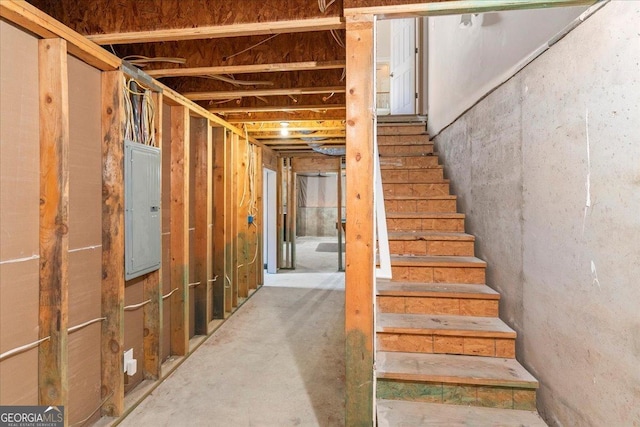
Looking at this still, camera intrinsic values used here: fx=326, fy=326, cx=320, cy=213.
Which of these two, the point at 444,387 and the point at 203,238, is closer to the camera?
the point at 444,387

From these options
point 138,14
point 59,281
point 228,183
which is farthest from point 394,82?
point 59,281

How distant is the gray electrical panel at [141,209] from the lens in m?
1.96

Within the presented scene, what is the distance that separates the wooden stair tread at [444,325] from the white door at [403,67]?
3.95 m

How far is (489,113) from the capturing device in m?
2.33

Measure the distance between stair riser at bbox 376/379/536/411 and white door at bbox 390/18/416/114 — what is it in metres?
4.41

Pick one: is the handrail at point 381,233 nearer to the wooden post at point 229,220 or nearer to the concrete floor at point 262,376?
the concrete floor at point 262,376

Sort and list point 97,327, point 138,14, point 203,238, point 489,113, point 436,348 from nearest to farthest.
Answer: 1. point 138,14
2. point 97,327
3. point 436,348
4. point 489,113
5. point 203,238

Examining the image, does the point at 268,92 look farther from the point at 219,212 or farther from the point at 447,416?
the point at 447,416

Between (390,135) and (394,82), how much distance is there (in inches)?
89.7

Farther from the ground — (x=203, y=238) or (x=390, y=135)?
(x=390, y=135)

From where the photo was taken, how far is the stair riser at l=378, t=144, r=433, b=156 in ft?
12.6

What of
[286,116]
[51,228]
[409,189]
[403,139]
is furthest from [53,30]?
[403,139]

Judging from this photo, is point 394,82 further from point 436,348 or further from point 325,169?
point 436,348
